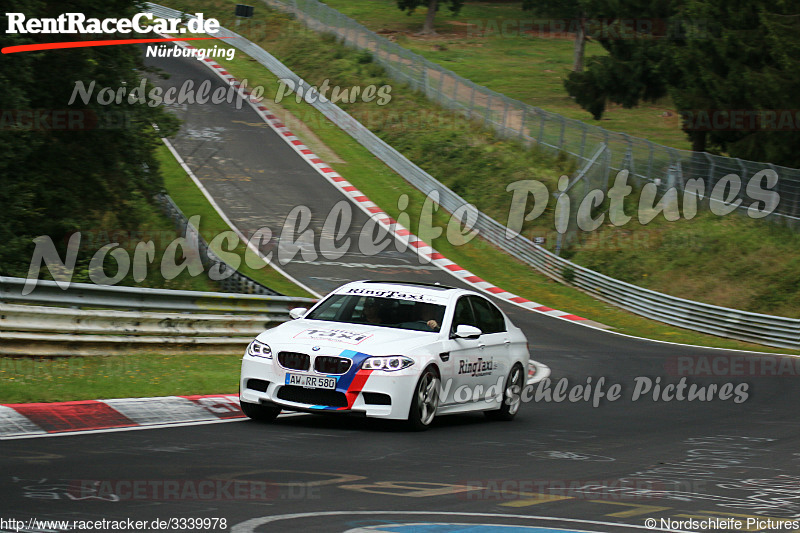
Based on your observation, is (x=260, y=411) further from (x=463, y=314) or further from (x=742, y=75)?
(x=742, y=75)

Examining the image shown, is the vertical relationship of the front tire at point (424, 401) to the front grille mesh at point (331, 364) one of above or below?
below

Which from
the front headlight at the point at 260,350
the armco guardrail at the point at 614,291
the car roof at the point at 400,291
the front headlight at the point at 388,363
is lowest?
the armco guardrail at the point at 614,291

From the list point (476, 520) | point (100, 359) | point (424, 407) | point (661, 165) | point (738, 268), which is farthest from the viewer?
point (661, 165)

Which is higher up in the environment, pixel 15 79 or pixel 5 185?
pixel 15 79

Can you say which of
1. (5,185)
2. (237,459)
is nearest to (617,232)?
(5,185)

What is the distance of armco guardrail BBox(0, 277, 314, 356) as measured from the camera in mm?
12141

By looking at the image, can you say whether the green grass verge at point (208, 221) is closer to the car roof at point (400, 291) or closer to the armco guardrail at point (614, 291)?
the armco guardrail at point (614, 291)

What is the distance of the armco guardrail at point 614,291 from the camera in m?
26.6

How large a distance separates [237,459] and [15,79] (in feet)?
36.4

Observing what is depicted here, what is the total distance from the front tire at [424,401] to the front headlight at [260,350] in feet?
4.73

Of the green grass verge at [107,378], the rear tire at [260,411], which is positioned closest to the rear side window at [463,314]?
the rear tire at [260,411]

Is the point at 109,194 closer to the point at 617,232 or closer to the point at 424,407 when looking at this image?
the point at 424,407

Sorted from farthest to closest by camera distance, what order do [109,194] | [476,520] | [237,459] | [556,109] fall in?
1. [556,109]
2. [109,194]
3. [237,459]
4. [476,520]

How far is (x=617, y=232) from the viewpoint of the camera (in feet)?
112
